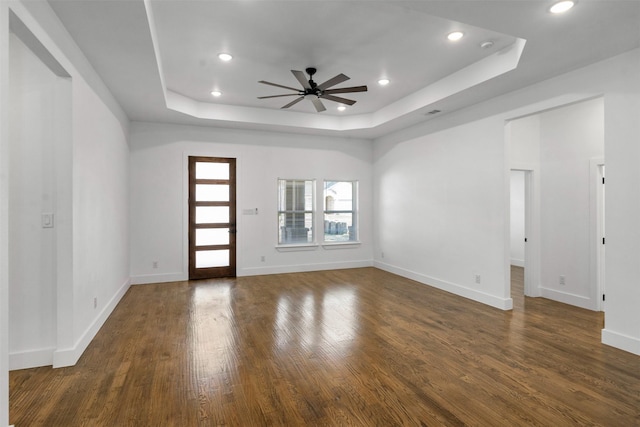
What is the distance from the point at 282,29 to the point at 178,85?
2.34 metres

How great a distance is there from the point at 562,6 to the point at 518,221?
21.2 feet

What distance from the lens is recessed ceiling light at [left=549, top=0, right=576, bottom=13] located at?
2.48m

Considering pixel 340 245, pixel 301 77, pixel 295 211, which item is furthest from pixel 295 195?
pixel 301 77

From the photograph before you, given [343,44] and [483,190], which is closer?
[343,44]

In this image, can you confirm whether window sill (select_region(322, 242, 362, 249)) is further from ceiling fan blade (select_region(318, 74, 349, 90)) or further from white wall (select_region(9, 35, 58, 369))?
white wall (select_region(9, 35, 58, 369))

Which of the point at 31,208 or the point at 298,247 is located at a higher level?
the point at 31,208

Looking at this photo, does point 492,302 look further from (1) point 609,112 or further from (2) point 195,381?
Answer: (2) point 195,381

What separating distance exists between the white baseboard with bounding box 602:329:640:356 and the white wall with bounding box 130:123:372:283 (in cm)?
465

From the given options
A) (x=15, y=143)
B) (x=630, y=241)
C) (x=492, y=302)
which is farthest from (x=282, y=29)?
(x=492, y=302)

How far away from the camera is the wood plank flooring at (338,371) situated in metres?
2.21

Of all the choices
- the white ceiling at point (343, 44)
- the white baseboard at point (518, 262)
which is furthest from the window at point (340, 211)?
the white baseboard at point (518, 262)

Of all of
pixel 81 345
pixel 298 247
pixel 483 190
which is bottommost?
pixel 81 345

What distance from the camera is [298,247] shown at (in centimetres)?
701

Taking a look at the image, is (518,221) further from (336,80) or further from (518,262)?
(336,80)
